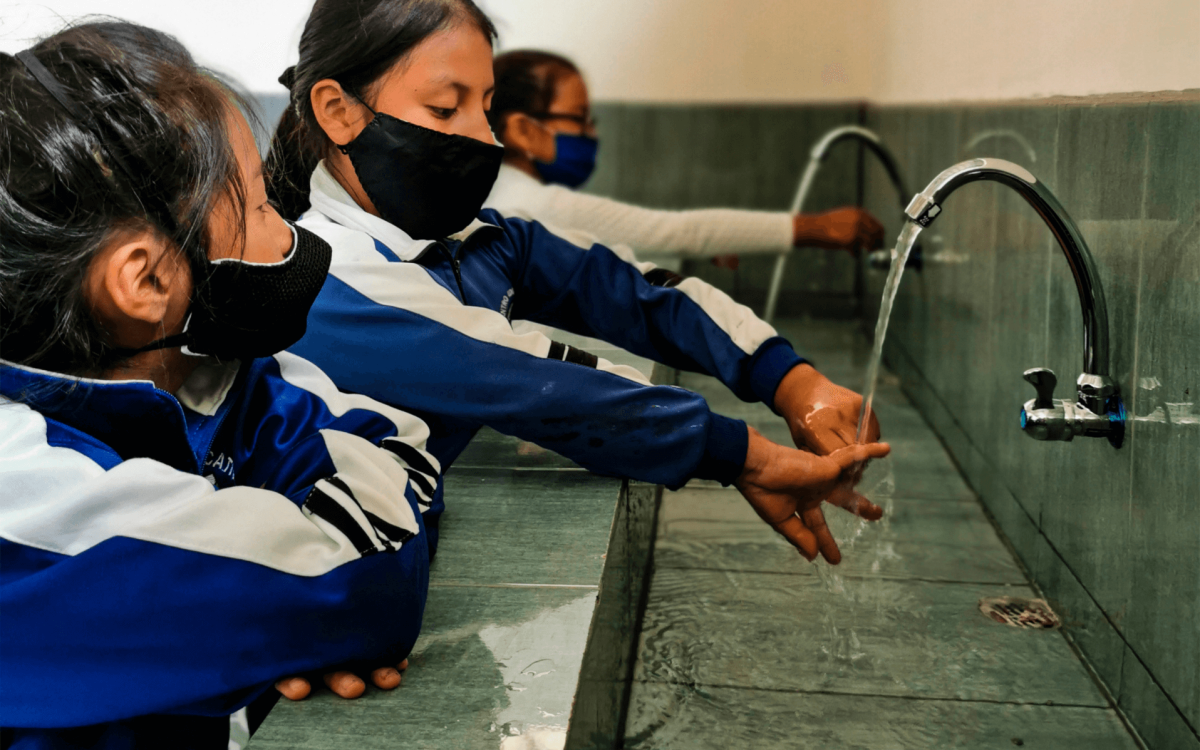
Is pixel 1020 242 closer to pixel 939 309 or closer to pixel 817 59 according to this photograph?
pixel 939 309

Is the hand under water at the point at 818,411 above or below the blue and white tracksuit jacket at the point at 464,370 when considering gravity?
below

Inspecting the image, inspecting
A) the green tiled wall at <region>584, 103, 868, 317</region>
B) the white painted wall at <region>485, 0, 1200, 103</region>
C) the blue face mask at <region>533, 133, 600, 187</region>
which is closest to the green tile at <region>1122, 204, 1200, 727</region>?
the blue face mask at <region>533, 133, 600, 187</region>

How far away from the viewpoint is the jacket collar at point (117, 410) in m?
0.88

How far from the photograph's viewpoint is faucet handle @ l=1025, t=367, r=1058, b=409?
1448mm

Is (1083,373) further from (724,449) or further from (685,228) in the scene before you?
(685,228)

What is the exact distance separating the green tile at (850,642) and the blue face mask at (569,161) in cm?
140

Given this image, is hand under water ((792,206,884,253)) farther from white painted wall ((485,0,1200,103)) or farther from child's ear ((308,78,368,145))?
child's ear ((308,78,368,145))

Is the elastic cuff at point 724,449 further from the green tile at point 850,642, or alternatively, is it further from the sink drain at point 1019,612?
the sink drain at point 1019,612

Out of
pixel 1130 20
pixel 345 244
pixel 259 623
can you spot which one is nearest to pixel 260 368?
pixel 345 244

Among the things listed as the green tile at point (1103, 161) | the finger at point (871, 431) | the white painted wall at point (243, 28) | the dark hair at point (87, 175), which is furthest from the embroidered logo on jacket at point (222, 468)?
the white painted wall at point (243, 28)

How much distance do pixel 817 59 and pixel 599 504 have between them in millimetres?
3619

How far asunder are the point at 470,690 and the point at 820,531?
66cm

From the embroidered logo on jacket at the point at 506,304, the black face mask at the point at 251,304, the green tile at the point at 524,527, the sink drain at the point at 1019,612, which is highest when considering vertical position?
the black face mask at the point at 251,304

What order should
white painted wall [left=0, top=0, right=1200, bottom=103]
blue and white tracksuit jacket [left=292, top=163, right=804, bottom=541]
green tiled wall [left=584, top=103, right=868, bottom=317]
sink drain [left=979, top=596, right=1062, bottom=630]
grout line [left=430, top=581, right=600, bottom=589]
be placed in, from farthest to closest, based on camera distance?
green tiled wall [left=584, top=103, right=868, bottom=317]
white painted wall [left=0, top=0, right=1200, bottom=103]
sink drain [left=979, top=596, right=1062, bottom=630]
blue and white tracksuit jacket [left=292, top=163, right=804, bottom=541]
grout line [left=430, top=581, right=600, bottom=589]
